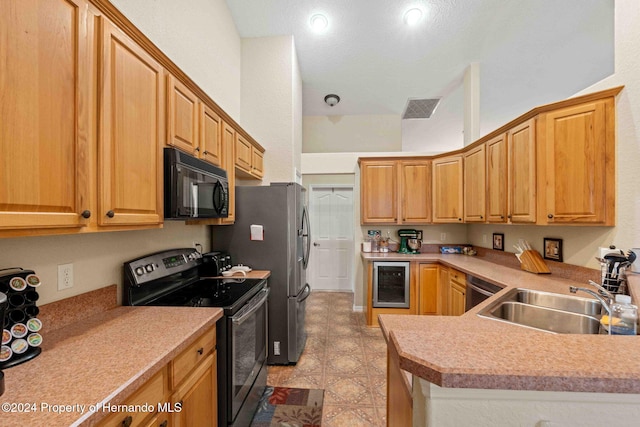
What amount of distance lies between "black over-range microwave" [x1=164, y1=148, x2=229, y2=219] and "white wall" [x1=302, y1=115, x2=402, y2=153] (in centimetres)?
311

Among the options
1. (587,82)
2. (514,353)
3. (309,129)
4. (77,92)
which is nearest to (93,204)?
(77,92)

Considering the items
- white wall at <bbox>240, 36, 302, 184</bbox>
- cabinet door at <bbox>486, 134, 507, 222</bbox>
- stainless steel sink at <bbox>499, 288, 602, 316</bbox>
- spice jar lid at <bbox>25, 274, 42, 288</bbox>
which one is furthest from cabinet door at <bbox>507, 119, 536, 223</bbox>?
spice jar lid at <bbox>25, 274, 42, 288</bbox>

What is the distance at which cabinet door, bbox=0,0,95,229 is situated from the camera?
734 mm

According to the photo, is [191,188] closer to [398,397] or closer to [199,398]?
[199,398]

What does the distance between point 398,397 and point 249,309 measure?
1.04 metres

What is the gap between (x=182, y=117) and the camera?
1.54 meters

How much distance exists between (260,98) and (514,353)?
10.7 ft

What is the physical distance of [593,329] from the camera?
4.75 ft

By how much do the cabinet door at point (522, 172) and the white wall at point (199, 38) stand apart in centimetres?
286

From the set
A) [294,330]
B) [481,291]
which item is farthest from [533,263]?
[294,330]

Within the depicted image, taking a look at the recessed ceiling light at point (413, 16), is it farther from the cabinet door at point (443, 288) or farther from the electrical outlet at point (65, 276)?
the electrical outlet at point (65, 276)

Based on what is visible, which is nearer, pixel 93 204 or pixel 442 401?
pixel 442 401

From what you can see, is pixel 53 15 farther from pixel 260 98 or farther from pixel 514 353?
pixel 260 98

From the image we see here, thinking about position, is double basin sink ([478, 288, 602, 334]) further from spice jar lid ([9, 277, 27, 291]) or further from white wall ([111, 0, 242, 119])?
white wall ([111, 0, 242, 119])
